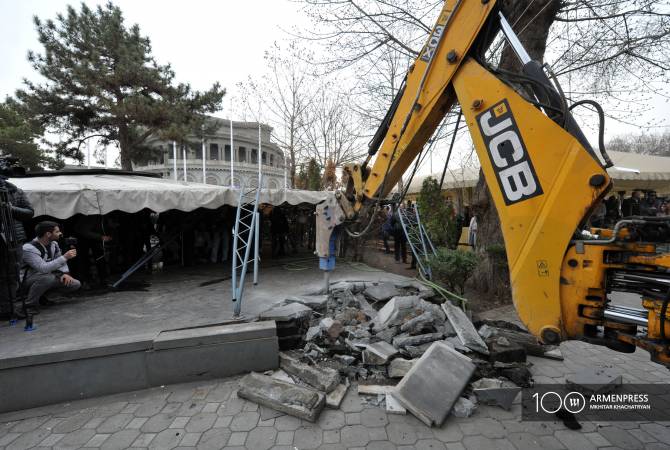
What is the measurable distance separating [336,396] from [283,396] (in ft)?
1.78

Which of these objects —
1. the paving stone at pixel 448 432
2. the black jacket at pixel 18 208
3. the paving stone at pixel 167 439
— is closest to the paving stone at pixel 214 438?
the paving stone at pixel 167 439

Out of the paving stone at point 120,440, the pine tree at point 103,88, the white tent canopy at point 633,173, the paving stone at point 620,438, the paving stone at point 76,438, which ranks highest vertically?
the pine tree at point 103,88

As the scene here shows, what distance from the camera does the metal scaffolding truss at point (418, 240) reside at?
21.0 ft

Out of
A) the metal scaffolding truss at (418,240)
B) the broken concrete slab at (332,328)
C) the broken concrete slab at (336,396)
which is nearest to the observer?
the broken concrete slab at (336,396)

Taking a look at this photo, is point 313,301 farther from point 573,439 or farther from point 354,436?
point 573,439

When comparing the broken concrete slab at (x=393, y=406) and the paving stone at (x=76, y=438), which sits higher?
the broken concrete slab at (x=393, y=406)

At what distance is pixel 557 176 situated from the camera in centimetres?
204

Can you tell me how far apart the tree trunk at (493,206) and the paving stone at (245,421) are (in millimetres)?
5379

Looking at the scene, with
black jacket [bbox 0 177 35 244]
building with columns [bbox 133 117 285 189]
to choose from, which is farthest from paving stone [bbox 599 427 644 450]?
building with columns [bbox 133 117 285 189]

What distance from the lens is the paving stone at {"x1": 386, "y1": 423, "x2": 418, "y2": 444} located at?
2.50 meters

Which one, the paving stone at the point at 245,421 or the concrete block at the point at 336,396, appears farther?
the concrete block at the point at 336,396

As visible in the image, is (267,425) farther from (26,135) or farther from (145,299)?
(26,135)

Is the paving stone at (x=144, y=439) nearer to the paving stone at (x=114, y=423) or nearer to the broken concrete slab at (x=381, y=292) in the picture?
the paving stone at (x=114, y=423)

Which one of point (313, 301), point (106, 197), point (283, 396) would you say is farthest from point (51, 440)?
point (106, 197)
